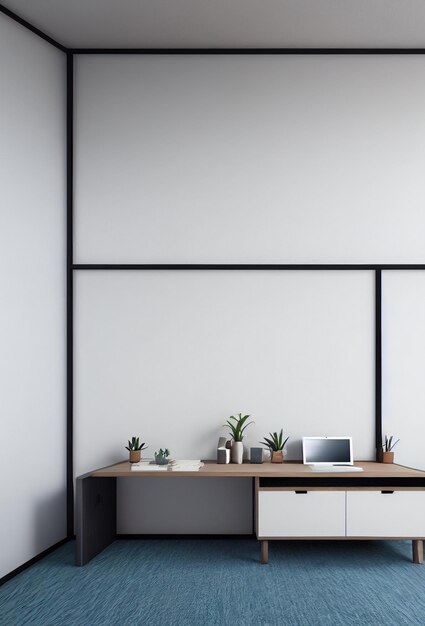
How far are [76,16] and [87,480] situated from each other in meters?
3.06

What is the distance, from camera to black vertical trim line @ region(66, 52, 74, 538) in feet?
14.8

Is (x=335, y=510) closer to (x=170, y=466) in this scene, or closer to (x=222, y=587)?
(x=222, y=587)

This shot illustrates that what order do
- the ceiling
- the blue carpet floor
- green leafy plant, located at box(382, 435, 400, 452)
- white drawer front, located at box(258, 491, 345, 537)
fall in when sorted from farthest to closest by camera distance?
green leafy plant, located at box(382, 435, 400, 452) → the ceiling → white drawer front, located at box(258, 491, 345, 537) → the blue carpet floor

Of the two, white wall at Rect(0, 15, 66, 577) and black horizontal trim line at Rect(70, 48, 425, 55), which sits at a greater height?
black horizontal trim line at Rect(70, 48, 425, 55)

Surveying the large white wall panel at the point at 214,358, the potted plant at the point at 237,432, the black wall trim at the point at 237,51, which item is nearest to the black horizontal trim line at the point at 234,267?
the large white wall panel at the point at 214,358

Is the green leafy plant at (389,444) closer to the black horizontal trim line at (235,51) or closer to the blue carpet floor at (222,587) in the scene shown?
the blue carpet floor at (222,587)

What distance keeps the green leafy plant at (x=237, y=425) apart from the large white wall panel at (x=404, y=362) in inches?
40.1

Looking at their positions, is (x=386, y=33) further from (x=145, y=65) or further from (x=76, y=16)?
→ (x=76, y=16)

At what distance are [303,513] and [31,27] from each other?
12.0 ft

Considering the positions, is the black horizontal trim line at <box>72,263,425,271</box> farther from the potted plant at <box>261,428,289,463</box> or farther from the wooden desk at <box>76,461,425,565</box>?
the wooden desk at <box>76,461,425,565</box>

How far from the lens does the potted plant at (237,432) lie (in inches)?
170

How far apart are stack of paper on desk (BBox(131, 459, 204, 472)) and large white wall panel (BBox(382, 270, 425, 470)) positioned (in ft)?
4.72

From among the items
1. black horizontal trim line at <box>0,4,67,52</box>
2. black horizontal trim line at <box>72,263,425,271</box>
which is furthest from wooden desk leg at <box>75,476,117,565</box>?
black horizontal trim line at <box>0,4,67,52</box>

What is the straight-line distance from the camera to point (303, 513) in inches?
155
